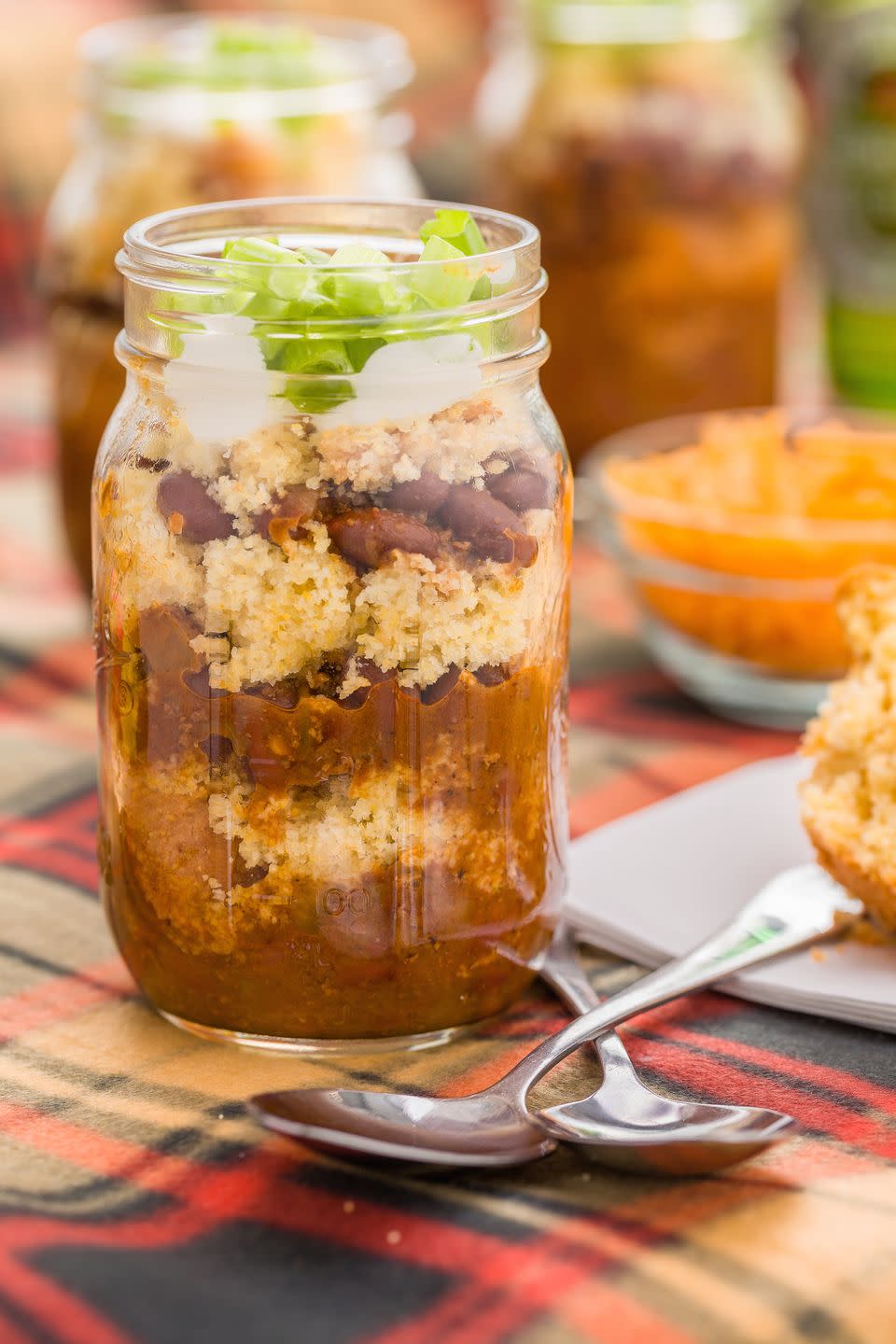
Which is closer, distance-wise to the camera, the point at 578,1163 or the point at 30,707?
the point at 578,1163

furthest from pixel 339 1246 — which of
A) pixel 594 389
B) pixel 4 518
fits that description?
pixel 4 518

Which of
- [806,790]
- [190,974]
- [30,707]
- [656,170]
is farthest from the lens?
[656,170]

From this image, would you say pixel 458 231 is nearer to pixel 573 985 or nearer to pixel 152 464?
pixel 152 464

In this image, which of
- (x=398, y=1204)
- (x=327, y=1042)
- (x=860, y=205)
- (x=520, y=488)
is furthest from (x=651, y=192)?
(x=398, y=1204)

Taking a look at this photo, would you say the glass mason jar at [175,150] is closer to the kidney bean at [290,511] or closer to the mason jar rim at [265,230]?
the mason jar rim at [265,230]

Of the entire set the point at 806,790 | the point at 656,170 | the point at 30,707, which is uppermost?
the point at 656,170

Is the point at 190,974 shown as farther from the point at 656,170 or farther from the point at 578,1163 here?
the point at 656,170

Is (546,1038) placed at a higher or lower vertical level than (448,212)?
lower
